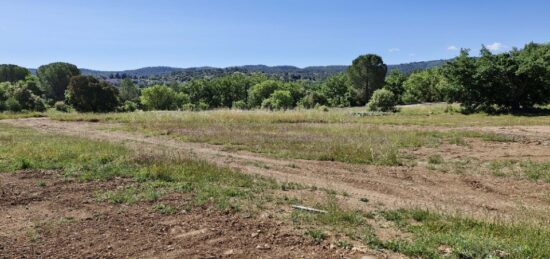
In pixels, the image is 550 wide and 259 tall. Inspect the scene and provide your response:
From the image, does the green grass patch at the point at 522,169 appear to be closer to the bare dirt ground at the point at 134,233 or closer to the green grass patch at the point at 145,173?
the green grass patch at the point at 145,173

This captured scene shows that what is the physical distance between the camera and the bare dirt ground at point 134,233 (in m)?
5.29

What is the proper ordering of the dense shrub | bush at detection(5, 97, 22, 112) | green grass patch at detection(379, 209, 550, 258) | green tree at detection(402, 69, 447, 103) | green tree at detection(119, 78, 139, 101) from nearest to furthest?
green grass patch at detection(379, 209, 550, 258) < the dense shrub < bush at detection(5, 97, 22, 112) < green tree at detection(402, 69, 447, 103) < green tree at detection(119, 78, 139, 101)

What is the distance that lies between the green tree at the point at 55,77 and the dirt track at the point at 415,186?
100382 millimetres

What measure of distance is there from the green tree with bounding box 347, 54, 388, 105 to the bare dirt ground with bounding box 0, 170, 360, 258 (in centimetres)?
7298

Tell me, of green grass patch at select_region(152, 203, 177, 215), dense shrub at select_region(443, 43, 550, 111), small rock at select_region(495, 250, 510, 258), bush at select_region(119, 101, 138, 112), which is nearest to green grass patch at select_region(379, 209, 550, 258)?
small rock at select_region(495, 250, 510, 258)

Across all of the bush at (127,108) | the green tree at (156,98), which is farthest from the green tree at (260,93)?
the bush at (127,108)

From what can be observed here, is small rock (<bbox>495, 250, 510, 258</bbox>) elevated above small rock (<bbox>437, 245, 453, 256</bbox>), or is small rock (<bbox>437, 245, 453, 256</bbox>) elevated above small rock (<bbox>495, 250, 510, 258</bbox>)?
small rock (<bbox>495, 250, 510, 258</bbox>)

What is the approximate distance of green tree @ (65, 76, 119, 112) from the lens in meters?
51.9

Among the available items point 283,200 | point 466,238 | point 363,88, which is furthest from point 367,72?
point 466,238

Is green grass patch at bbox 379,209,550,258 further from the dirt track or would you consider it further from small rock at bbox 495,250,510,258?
the dirt track

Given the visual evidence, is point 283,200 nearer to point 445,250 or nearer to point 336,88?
point 445,250

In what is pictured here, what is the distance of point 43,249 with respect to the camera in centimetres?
546

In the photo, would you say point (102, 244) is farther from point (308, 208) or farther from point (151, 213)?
point (308, 208)

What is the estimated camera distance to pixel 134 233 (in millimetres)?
6000
